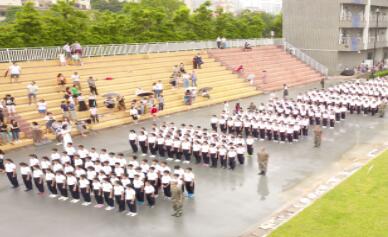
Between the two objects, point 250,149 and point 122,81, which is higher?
point 122,81

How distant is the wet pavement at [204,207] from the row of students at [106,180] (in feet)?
1.21

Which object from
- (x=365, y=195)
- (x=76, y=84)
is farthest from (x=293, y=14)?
(x=365, y=195)

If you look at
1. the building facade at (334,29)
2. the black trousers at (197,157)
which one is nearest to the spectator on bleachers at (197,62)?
the building facade at (334,29)

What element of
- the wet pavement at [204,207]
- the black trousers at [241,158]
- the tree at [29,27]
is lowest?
the wet pavement at [204,207]

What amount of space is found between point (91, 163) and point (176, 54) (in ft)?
72.6

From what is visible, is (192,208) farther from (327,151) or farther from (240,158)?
(327,151)

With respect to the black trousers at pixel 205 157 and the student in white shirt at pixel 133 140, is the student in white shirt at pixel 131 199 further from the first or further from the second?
the student in white shirt at pixel 133 140

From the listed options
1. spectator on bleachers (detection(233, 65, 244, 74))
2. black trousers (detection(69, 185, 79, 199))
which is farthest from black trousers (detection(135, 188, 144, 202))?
spectator on bleachers (detection(233, 65, 244, 74))

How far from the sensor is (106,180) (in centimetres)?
1229

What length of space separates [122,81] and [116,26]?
30.4 feet

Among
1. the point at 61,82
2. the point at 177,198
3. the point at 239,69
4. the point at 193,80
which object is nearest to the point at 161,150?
the point at 177,198

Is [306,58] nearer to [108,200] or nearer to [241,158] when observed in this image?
[241,158]

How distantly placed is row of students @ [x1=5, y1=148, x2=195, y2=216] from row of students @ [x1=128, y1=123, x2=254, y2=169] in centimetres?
258

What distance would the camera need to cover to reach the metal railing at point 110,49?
2529cm
